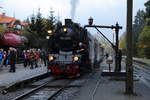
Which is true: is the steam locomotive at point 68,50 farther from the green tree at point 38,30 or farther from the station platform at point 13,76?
the green tree at point 38,30

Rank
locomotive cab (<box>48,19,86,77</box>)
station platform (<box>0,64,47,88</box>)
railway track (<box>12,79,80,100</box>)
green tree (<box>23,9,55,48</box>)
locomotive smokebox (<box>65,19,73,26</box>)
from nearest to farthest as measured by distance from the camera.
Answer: railway track (<box>12,79,80,100</box>) < station platform (<box>0,64,47,88</box>) < locomotive cab (<box>48,19,86,77</box>) < locomotive smokebox (<box>65,19,73,26</box>) < green tree (<box>23,9,55,48</box>)

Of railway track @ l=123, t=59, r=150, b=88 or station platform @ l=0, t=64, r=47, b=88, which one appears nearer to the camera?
station platform @ l=0, t=64, r=47, b=88

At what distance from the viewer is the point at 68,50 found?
77.4 feet

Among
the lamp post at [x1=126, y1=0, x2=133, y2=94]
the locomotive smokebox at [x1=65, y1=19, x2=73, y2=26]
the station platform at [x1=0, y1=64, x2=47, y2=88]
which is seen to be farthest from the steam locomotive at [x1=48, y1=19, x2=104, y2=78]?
the lamp post at [x1=126, y1=0, x2=133, y2=94]

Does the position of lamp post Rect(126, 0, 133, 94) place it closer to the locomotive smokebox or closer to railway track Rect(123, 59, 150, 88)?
railway track Rect(123, 59, 150, 88)

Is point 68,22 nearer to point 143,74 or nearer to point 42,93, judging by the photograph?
point 42,93

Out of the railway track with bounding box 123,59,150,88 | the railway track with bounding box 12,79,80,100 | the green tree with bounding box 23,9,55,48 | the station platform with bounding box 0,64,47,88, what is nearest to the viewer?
the railway track with bounding box 12,79,80,100

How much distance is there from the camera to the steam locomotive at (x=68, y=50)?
74.8ft

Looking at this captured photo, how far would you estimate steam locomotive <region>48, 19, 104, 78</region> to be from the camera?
2281cm

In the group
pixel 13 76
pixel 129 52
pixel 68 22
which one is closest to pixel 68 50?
pixel 68 22

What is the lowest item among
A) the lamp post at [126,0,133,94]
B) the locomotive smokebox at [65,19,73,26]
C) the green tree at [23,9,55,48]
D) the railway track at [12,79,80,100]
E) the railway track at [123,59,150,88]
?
the railway track at [12,79,80,100]

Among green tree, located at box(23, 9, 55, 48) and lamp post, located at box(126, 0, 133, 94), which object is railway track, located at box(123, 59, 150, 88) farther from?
green tree, located at box(23, 9, 55, 48)

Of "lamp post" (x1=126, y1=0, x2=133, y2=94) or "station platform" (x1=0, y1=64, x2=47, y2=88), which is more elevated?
"lamp post" (x1=126, y1=0, x2=133, y2=94)

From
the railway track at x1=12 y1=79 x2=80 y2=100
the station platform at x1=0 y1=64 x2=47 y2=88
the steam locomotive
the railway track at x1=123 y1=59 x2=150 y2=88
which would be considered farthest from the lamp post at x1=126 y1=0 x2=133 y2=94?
the steam locomotive
